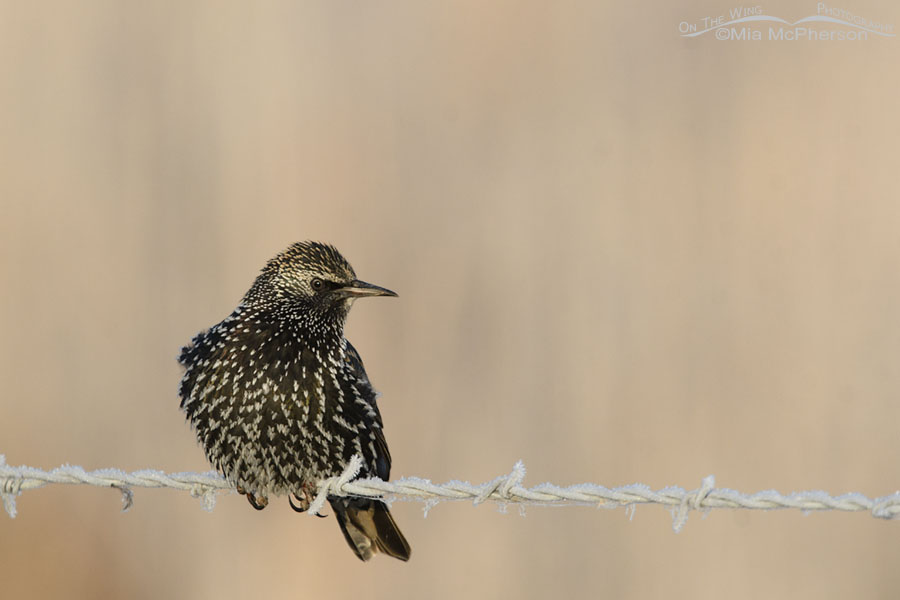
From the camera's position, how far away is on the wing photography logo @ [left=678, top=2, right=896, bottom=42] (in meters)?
7.14

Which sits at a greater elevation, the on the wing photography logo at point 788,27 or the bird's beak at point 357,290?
the on the wing photography logo at point 788,27

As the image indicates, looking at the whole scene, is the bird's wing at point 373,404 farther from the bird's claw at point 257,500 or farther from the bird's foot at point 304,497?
the bird's claw at point 257,500

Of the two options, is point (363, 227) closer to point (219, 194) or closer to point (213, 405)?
point (219, 194)

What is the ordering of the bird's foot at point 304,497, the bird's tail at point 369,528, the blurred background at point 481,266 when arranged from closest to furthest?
the bird's foot at point 304,497 → the bird's tail at point 369,528 → the blurred background at point 481,266

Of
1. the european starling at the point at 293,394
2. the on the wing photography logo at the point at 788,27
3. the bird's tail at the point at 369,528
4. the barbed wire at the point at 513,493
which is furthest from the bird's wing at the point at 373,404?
the on the wing photography logo at the point at 788,27

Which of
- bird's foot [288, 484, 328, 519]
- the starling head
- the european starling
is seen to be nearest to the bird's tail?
the european starling

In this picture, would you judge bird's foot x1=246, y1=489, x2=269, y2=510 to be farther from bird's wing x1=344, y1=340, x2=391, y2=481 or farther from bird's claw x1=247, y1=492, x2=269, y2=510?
bird's wing x1=344, y1=340, x2=391, y2=481

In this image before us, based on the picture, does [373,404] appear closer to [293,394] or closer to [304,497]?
[293,394]

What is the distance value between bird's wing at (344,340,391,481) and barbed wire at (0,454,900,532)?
0.28 meters

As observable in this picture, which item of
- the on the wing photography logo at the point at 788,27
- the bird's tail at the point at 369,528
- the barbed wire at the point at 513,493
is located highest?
the on the wing photography logo at the point at 788,27

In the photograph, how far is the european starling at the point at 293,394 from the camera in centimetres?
384

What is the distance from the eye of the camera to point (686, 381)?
6762 millimetres

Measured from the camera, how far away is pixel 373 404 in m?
4.14

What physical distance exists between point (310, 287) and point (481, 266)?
126 inches
